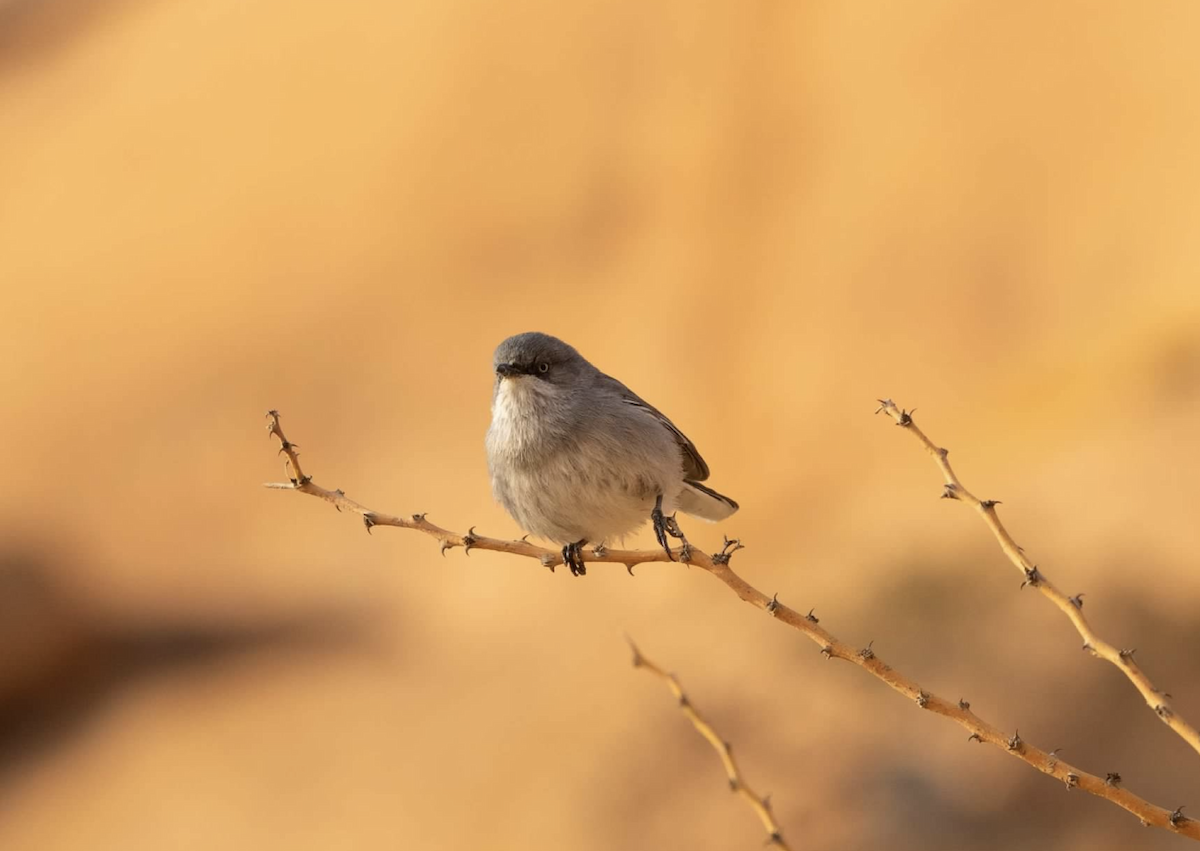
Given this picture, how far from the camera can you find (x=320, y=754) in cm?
912

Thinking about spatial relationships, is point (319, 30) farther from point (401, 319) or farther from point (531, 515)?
point (531, 515)

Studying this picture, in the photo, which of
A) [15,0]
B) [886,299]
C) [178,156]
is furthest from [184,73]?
[886,299]

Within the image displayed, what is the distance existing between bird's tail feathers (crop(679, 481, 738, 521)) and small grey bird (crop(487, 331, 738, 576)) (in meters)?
0.19

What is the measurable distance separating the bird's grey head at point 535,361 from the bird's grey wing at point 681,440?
26cm

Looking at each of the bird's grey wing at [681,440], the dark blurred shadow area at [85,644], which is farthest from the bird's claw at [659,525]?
the dark blurred shadow area at [85,644]

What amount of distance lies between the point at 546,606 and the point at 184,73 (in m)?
5.89

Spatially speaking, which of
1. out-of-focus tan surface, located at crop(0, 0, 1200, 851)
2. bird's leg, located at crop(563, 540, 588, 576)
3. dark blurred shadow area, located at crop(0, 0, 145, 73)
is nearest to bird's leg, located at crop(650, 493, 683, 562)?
bird's leg, located at crop(563, 540, 588, 576)

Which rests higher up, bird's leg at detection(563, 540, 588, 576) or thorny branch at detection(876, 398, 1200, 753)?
thorny branch at detection(876, 398, 1200, 753)

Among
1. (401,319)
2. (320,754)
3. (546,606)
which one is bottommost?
(320,754)

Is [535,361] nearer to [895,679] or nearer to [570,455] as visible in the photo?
[570,455]

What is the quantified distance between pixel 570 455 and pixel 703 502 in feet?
2.98

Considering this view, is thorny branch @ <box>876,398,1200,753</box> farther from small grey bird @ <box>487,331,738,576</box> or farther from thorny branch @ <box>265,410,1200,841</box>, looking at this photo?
small grey bird @ <box>487,331,738,576</box>

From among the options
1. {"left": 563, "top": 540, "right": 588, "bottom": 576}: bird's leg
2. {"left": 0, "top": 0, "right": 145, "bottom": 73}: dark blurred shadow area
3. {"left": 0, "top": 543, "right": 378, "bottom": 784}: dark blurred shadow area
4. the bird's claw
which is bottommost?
{"left": 0, "top": 543, "right": 378, "bottom": 784}: dark blurred shadow area

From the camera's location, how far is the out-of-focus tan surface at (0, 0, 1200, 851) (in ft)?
26.5
